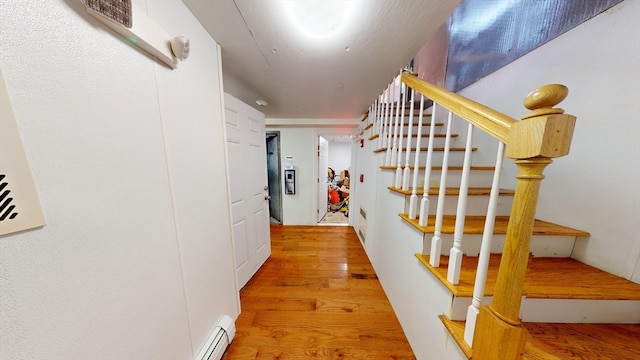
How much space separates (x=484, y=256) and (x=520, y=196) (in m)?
0.29

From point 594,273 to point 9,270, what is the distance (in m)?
2.19

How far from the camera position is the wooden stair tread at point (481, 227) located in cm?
100

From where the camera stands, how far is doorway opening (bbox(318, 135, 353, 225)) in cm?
377

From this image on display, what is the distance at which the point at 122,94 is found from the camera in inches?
25.5

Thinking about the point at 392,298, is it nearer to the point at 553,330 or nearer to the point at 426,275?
the point at 426,275

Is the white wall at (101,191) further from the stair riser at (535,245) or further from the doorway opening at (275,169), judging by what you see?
the doorway opening at (275,169)

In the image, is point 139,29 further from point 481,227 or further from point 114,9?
point 481,227

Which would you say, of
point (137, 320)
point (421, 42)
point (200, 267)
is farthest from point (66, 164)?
point (421, 42)

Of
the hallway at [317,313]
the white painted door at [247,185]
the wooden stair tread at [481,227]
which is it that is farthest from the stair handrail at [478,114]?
the white painted door at [247,185]

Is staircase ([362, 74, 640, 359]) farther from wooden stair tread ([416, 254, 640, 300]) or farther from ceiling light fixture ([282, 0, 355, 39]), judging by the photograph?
ceiling light fixture ([282, 0, 355, 39])

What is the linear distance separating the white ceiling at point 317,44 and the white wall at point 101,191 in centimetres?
24

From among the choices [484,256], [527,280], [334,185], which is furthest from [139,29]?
[334,185]

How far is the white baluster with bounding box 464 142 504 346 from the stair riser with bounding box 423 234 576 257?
0.38 m

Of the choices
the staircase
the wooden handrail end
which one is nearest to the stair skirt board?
the staircase
